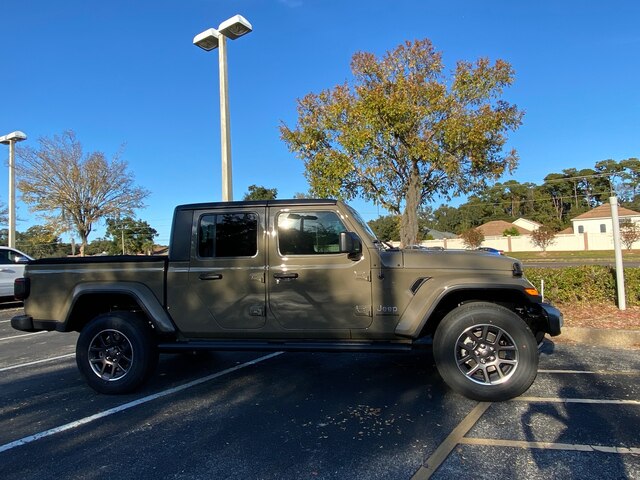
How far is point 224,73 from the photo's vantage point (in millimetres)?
9703

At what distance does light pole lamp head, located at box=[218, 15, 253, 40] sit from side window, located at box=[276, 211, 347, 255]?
617cm

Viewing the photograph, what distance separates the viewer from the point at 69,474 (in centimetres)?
310

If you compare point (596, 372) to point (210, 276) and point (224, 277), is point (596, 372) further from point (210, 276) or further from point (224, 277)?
point (210, 276)

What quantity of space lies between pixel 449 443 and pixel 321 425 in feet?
3.45

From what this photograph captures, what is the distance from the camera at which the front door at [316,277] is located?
14.8ft

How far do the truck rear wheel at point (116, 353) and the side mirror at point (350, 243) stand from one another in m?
2.32

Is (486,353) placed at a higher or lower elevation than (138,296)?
lower

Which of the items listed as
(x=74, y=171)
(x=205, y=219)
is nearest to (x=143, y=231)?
(x=74, y=171)

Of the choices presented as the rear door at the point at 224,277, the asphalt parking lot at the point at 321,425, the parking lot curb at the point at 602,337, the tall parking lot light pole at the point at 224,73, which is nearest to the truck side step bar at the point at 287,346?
the rear door at the point at 224,277

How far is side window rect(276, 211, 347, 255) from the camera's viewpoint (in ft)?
15.2

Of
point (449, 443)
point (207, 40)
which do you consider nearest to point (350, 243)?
point (449, 443)

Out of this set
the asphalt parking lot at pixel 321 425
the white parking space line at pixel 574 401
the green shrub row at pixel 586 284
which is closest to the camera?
the asphalt parking lot at pixel 321 425

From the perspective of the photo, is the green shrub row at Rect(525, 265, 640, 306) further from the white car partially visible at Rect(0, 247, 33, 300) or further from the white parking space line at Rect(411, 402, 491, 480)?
the white car partially visible at Rect(0, 247, 33, 300)

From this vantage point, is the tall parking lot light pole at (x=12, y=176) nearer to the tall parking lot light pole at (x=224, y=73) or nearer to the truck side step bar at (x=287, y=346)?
the tall parking lot light pole at (x=224, y=73)
